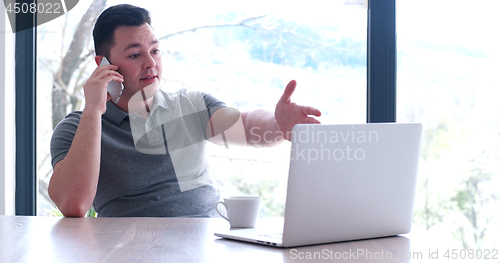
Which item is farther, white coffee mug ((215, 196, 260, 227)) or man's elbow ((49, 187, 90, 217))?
man's elbow ((49, 187, 90, 217))

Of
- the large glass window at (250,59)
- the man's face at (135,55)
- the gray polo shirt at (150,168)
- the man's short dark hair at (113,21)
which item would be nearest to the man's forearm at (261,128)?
the gray polo shirt at (150,168)

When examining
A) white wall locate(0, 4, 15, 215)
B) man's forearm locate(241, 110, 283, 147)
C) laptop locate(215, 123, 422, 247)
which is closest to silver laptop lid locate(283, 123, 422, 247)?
laptop locate(215, 123, 422, 247)

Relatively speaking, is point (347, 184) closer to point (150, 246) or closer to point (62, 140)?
point (150, 246)

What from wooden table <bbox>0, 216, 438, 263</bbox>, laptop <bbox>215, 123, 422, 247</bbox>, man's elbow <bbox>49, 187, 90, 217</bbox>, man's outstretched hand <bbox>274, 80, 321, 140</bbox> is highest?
man's outstretched hand <bbox>274, 80, 321, 140</bbox>

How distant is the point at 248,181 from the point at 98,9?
1.16 m

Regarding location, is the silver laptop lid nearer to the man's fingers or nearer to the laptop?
the laptop

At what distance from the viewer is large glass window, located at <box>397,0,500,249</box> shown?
6.93 feet

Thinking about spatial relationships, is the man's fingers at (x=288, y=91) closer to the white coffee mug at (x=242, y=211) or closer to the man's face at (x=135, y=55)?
the white coffee mug at (x=242, y=211)

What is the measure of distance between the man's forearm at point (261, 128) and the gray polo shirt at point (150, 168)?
21cm

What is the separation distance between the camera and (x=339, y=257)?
0.80 meters

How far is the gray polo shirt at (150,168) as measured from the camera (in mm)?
1614

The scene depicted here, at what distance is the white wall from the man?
0.58 meters

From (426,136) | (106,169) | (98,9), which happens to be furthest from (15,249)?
(426,136)

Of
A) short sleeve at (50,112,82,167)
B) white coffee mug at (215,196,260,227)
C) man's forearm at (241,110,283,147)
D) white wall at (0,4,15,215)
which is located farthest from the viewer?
white wall at (0,4,15,215)
